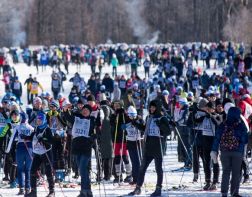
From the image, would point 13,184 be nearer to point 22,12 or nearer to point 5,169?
point 5,169

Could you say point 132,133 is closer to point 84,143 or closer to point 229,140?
point 84,143

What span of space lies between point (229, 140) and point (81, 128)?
2471 mm

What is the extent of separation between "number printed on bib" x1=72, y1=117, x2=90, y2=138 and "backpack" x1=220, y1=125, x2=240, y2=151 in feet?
7.43

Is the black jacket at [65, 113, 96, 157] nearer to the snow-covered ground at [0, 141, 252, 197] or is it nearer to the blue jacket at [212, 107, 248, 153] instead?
the snow-covered ground at [0, 141, 252, 197]

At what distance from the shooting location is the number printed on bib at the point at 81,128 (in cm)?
1353

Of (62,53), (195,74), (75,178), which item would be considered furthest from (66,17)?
(75,178)

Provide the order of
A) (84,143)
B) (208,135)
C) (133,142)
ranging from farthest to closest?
(133,142) → (208,135) → (84,143)

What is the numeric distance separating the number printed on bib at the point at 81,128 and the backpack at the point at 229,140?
2.27m

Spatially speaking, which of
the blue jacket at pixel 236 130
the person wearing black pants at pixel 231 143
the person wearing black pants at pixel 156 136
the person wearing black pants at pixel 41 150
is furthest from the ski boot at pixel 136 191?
the blue jacket at pixel 236 130

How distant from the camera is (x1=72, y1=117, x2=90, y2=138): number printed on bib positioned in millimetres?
13531

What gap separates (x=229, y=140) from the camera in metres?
12.8

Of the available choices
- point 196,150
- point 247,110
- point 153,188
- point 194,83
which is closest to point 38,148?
point 153,188

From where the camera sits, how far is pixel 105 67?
2066 inches

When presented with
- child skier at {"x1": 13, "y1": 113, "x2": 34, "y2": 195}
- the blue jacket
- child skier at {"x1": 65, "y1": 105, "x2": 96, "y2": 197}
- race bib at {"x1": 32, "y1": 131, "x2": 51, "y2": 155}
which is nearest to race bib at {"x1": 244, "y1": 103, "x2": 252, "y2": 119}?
the blue jacket
